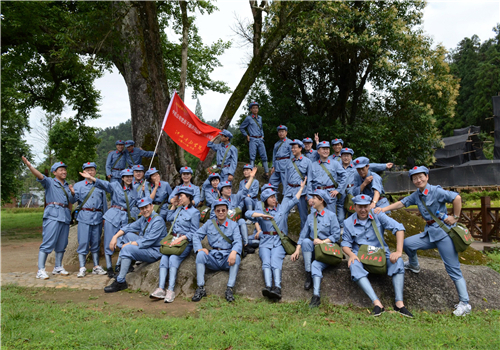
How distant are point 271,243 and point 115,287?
3.22m

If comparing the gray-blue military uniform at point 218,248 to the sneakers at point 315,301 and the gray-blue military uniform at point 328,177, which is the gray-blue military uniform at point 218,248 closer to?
the sneakers at point 315,301

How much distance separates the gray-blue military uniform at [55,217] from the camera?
320 inches

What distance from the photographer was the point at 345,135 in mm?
16812

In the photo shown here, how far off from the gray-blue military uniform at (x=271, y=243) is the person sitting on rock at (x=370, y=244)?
1.23 meters

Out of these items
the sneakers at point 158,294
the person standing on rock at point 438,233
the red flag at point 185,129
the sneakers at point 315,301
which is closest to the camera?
the person standing on rock at point 438,233

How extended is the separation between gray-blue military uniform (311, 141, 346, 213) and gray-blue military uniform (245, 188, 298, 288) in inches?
47.5

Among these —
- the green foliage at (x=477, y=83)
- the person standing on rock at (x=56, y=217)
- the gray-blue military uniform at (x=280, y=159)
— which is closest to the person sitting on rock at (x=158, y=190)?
the person standing on rock at (x=56, y=217)

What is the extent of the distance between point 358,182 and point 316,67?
13809 mm

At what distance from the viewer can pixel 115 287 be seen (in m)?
7.00

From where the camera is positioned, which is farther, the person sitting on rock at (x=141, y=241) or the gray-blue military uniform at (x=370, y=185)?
the person sitting on rock at (x=141, y=241)

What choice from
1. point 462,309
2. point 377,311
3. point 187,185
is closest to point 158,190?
point 187,185

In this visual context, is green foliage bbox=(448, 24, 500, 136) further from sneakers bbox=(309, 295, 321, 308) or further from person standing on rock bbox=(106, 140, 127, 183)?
sneakers bbox=(309, 295, 321, 308)

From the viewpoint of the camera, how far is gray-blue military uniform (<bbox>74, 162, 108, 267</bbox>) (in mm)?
8391

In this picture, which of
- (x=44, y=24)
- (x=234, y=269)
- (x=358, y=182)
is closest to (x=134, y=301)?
(x=234, y=269)
